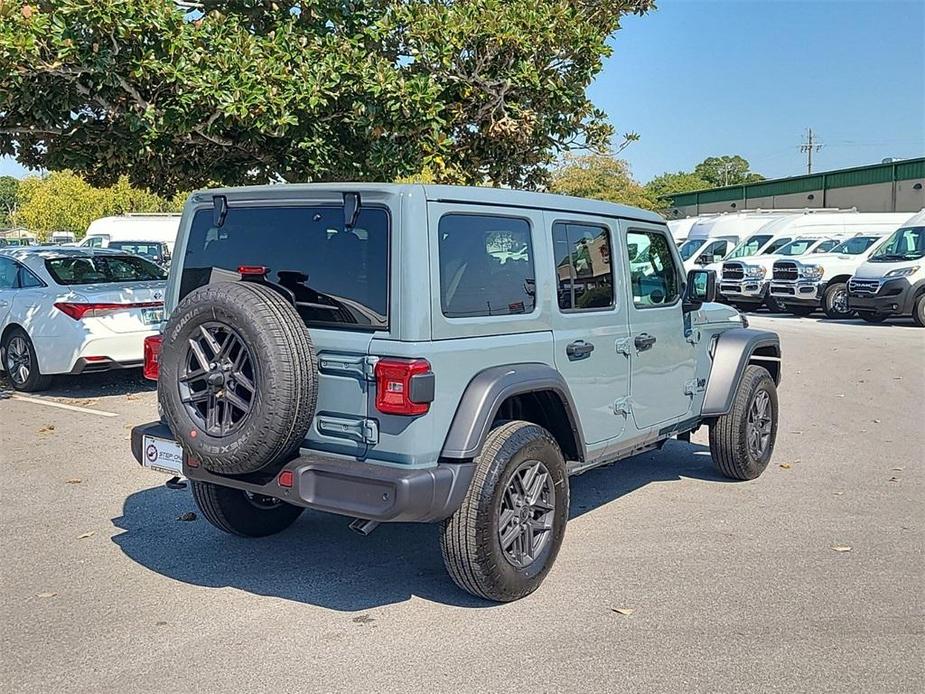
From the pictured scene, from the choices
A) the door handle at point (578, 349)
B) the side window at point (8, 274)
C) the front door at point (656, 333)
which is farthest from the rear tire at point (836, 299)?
the door handle at point (578, 349)

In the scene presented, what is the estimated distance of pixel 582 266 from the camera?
17.3 feet

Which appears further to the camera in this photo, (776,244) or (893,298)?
(776,244)

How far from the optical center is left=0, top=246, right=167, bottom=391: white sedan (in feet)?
32.3

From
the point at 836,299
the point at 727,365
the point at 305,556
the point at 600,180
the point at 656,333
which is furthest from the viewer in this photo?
the point at 600,180

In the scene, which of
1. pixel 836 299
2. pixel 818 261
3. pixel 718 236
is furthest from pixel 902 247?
pixel 718 236

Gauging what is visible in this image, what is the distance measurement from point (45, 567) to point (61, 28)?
512 centimetres

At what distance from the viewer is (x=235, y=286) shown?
429 cm

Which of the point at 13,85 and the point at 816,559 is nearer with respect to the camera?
the point at 816,559

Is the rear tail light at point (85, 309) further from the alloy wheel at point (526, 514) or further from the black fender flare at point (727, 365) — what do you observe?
the alloy wheel at point (526, 514)

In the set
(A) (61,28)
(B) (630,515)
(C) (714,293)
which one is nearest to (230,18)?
(A) (61,28)

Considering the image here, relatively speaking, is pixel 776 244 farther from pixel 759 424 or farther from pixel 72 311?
pixel 72 311

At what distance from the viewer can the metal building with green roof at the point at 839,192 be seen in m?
38.5

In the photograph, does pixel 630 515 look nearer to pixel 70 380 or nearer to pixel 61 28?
pixel 61 28

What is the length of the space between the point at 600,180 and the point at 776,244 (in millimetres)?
28540
